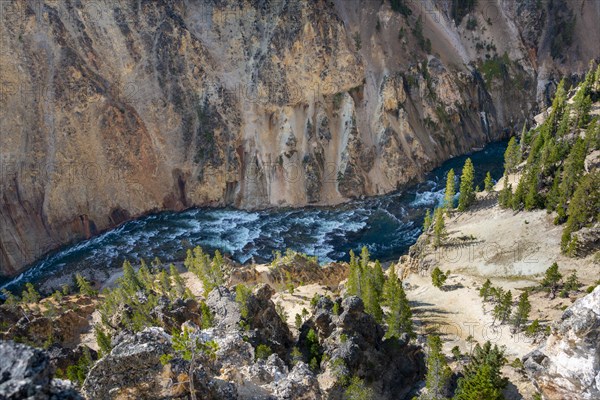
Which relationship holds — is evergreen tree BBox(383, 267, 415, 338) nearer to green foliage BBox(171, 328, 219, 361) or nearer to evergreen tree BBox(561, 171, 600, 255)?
evergreen tree BBox(561, 171, 600, 255)

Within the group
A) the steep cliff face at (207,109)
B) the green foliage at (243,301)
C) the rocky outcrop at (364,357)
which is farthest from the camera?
the steep cliff face at (207,109)

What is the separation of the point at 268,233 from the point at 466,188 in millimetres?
42168

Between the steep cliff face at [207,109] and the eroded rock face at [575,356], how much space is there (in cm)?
7609

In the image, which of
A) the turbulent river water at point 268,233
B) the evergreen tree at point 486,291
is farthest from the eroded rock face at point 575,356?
the turbulent river water at point 268,233

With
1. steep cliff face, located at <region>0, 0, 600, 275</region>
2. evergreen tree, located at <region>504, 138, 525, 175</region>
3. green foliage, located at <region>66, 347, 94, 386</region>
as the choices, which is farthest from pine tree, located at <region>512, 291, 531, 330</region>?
steep cliff face, located at <region>0, 0, 600, 275</region>

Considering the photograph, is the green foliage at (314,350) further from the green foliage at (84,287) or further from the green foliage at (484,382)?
the green foliage at (84,287)

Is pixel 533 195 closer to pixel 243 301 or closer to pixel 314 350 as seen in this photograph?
pixel 314 350

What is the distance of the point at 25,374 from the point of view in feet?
44.9

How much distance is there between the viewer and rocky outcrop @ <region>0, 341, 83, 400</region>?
13.3 meters

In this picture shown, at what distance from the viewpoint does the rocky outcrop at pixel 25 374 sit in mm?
13312

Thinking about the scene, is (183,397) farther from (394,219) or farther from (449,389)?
(394,219)

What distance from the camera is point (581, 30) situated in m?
126

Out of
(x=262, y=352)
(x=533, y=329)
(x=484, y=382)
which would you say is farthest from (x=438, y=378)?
(x=533, y=329)

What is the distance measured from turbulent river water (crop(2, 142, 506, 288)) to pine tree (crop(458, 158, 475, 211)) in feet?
36.0
